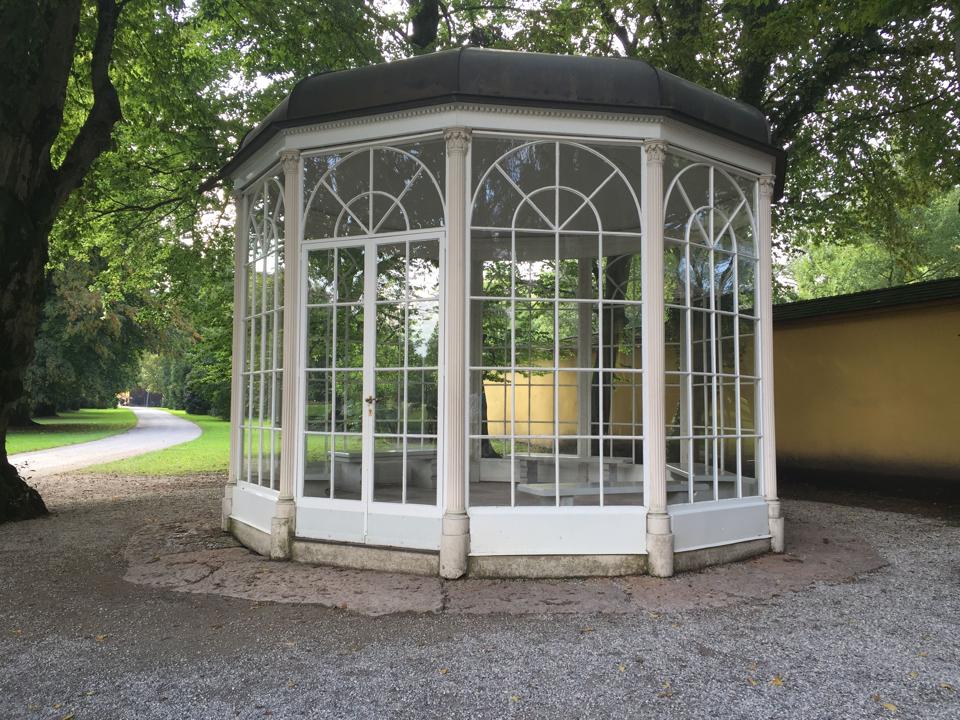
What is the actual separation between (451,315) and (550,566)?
1.91 m

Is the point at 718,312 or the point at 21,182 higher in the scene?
the point at 21,182

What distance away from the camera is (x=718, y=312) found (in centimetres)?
557

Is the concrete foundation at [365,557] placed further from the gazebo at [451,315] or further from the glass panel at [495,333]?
the glass panel at [495,333]

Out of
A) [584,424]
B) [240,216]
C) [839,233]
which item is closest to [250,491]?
[240,216]

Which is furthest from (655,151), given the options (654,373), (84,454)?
(84,454)

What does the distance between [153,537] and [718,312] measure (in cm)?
547

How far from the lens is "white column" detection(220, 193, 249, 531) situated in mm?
6262

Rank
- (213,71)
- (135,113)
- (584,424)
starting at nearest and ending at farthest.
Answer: (584,424), (135,113), (213,71)

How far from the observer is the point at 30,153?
6.78 m

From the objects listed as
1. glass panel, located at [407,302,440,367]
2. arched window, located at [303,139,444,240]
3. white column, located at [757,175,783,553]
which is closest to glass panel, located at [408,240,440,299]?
glass panel, located at [407,302,440,367]

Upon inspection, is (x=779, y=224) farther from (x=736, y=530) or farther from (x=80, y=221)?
(x=80, y=221)

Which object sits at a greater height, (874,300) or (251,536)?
(874,300)

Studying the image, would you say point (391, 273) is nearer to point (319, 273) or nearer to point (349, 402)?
point (319, 273)

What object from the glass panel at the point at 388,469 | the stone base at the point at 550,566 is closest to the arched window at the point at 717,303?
the stone base at the point at 550,566
